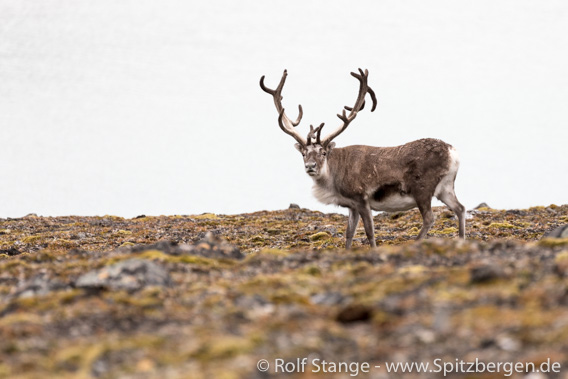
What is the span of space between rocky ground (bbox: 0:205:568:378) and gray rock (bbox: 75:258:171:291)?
0.03 metres

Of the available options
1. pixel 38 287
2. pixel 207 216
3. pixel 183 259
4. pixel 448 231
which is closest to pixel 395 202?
pixel 448 231

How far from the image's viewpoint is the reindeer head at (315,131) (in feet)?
75.6

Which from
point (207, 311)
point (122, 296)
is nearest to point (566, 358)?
point (207, 311)

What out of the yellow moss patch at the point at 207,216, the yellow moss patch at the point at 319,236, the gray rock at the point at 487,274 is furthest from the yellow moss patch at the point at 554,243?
the yellow moss patch at the point at 207,216

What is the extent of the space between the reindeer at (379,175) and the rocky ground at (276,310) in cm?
714

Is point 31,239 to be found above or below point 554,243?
below

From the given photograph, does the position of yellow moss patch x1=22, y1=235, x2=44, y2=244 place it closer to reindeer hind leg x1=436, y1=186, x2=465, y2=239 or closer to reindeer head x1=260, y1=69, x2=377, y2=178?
reindeer head x1=260, y1=69, x2=377, y2=178

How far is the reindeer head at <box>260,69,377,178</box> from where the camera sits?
907 inches

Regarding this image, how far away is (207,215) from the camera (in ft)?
171

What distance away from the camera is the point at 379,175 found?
22375 millimetres

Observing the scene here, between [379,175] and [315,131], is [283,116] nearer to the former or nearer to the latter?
[315,131]

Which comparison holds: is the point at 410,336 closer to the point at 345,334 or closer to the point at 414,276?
the point at 345,334

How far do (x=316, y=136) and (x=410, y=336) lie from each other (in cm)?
1523

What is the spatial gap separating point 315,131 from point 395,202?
384 centimetres
